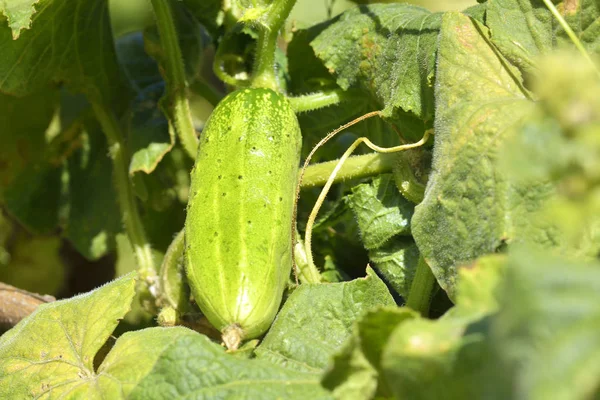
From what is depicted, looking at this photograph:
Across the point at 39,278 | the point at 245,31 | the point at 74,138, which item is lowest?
the point at 39,278

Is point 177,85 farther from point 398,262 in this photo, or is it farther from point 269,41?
point 398,262

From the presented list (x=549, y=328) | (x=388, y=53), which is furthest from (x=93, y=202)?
(x=549, y=328)

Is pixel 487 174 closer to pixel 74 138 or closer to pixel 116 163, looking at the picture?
pixel 116 163

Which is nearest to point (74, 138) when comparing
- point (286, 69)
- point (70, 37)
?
point (70, 37)

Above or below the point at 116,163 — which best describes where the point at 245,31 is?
above

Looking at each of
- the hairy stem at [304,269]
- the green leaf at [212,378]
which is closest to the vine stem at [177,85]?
the hairy stem at [304,269]

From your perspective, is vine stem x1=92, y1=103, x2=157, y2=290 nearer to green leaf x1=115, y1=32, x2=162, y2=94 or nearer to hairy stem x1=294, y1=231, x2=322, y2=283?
green leaf x1=115, y1=32, x2=162, y2=94

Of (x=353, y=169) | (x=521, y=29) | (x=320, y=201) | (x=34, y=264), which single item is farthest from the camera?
(x=34, y=264)
